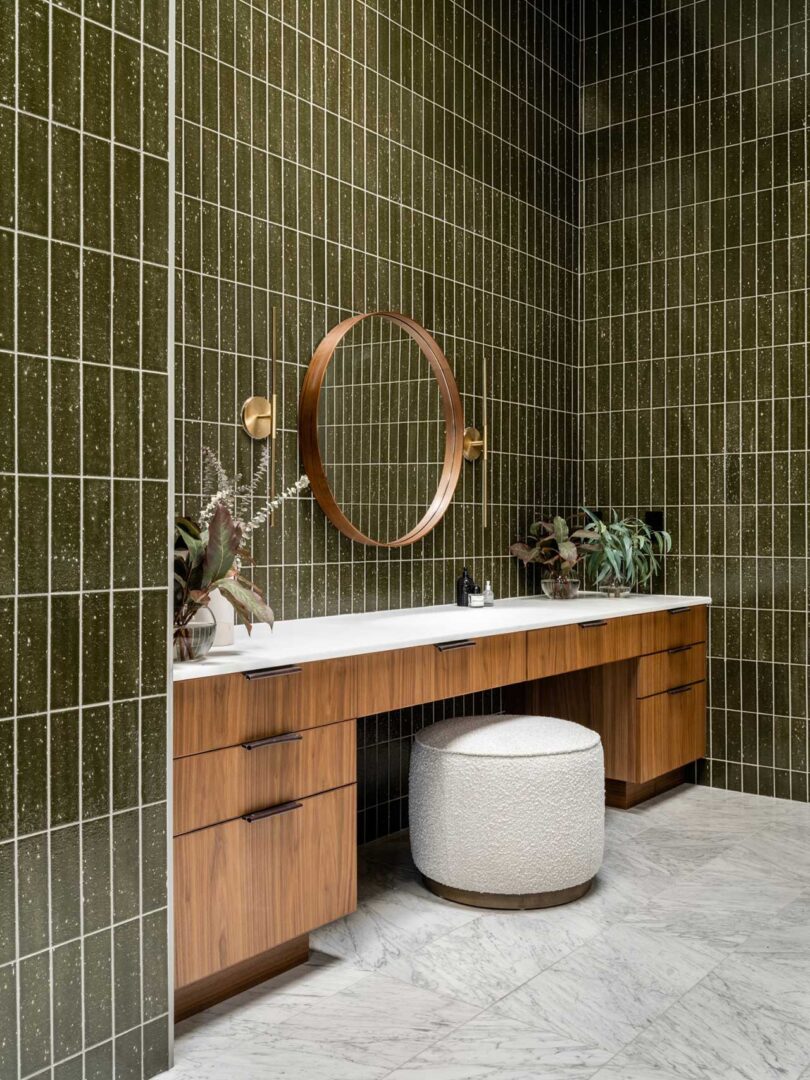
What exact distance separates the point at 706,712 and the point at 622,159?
2.29 m

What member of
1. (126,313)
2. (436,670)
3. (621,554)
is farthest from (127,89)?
(621,554)

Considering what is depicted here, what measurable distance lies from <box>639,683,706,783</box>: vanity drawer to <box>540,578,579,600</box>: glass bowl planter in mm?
495

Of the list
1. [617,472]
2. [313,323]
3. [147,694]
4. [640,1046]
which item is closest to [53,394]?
[147,694]

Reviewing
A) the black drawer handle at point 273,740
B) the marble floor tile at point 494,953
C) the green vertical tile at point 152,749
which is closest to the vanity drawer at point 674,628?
the marble floor tile at point 494,953

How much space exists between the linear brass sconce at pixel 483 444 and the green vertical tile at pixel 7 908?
7.52 feet

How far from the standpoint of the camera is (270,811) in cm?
206

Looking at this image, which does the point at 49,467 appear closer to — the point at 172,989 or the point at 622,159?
the point at 172,989

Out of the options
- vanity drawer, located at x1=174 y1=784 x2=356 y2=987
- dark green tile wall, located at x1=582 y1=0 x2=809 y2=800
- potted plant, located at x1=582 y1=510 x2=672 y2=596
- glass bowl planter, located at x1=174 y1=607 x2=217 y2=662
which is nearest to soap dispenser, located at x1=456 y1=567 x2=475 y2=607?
potted plant, located at x1=582 y1=510 x2=672 y2=596

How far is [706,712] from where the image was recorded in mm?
3883

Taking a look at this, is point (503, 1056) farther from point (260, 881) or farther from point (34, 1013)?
point (34, 1013)

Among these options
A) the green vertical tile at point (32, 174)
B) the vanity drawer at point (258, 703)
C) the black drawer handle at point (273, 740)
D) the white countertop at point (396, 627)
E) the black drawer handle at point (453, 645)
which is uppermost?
the green vertical tile at point (32, 174)

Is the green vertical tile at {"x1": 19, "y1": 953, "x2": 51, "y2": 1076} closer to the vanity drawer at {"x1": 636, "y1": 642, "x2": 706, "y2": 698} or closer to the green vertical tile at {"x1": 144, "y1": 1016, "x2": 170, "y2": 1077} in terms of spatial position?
the green vertical tile at {"x1": 144, "y1": 1016, "x2": 170, "y2": 1077}

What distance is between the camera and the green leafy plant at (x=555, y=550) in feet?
11.9

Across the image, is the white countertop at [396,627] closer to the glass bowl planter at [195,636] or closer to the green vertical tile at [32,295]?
the glass bowl planter at [195,636]
